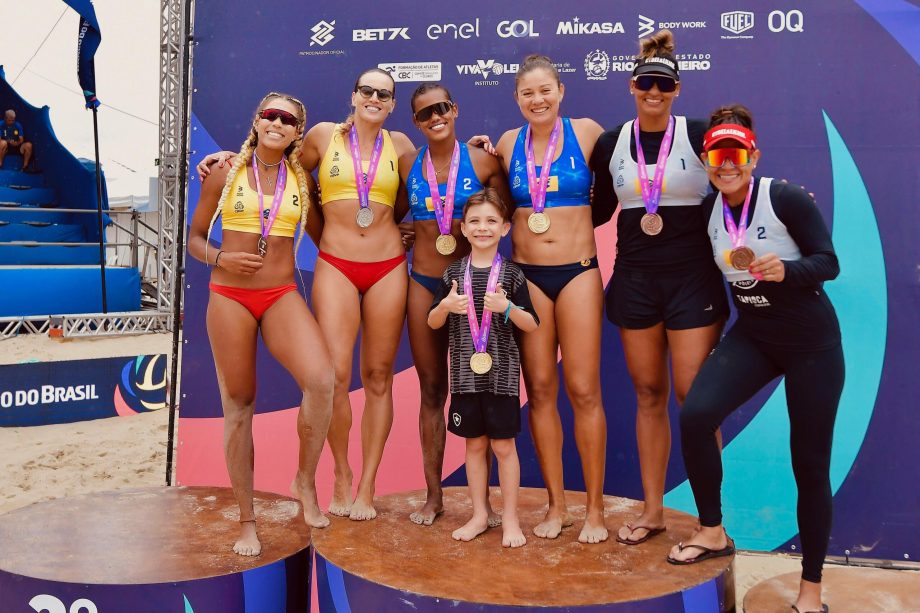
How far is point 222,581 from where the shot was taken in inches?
118

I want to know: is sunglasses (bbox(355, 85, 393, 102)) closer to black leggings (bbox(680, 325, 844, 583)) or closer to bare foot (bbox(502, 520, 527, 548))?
black leggings (bbox(680, 325, 844, 583))

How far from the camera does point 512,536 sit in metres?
3.26

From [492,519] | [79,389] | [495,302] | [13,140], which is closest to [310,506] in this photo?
[492,519]

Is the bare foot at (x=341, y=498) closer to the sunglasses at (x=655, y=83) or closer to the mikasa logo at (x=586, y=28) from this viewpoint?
the sunglasses at (x=655, y=83)

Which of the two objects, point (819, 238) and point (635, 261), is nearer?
point (819, 238)

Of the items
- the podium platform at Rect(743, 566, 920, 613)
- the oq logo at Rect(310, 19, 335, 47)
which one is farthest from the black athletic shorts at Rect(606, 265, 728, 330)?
the oq logo at Rect(310, 19, 335, 47)

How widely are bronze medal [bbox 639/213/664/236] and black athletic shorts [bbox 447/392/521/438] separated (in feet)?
2.88

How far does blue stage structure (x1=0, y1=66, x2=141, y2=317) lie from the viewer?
1209cm

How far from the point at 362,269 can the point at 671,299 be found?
1368 mm

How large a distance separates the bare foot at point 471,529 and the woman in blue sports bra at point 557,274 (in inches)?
9.7

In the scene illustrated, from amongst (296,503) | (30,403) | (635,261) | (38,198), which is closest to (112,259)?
(38,198)

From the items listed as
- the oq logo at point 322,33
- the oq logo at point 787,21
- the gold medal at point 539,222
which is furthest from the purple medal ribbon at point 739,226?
the oq logo at point 322,33

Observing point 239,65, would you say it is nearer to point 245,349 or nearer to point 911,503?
point 245,349

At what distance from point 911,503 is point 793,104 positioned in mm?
2435
